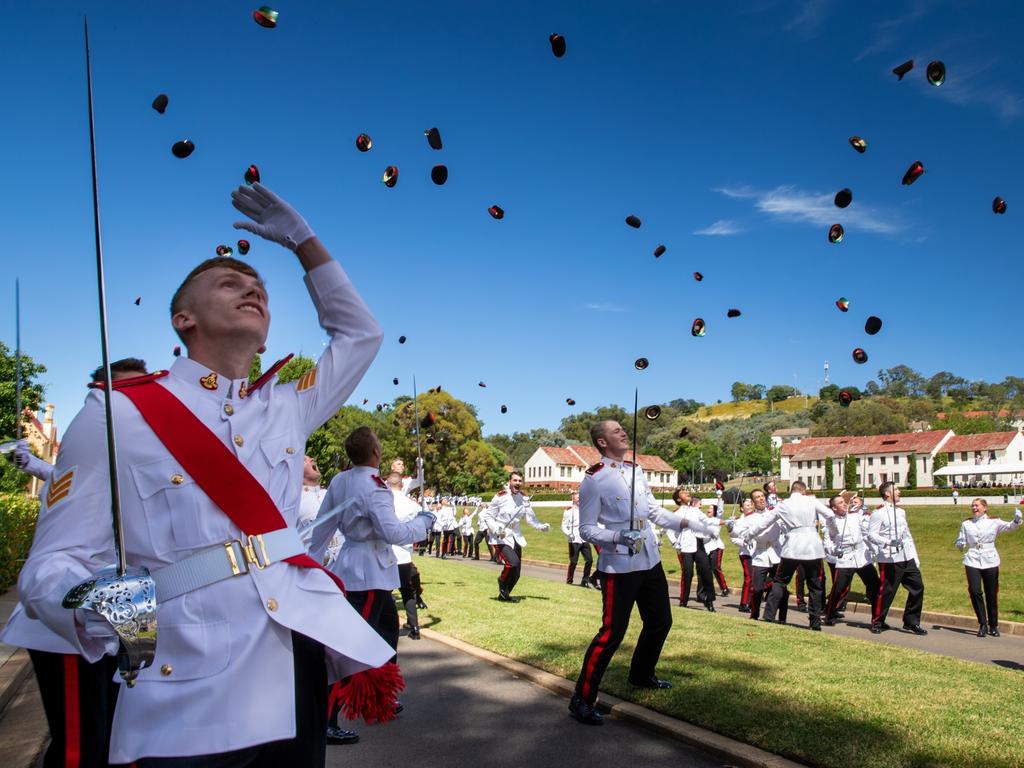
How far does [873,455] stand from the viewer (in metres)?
99.8

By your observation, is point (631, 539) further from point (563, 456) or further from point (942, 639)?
point (563, 456)

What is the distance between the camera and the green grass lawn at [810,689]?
5.50 metres

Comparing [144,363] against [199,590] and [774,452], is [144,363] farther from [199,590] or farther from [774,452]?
[774,452]

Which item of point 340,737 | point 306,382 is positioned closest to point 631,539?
point 340,737

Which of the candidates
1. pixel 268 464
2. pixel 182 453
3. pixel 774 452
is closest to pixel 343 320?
pixel 268 464

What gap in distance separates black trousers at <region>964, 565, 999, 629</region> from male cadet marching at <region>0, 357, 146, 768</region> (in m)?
13.7

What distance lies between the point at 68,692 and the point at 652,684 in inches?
217

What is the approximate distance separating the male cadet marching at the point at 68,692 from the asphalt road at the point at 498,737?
3.34 meters

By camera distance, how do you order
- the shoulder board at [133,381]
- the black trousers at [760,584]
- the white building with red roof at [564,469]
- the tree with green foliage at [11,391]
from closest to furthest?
the shoulder board at [133,381]
the black trousers at [760,584]
the tree with green foliage at [11,391]
the white building with red roof at [564,469]

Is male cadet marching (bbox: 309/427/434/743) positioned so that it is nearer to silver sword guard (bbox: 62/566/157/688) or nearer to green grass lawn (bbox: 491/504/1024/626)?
silver sword guard (bbox: 62/566/157/688)

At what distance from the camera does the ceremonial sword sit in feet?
5.95

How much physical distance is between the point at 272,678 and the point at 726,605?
1598 cm

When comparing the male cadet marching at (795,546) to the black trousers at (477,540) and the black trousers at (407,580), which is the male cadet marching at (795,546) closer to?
the black trousers at (407,580)

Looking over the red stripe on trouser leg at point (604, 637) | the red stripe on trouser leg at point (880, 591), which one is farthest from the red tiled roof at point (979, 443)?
the red stripe on trouser leg at point (604, 637)
